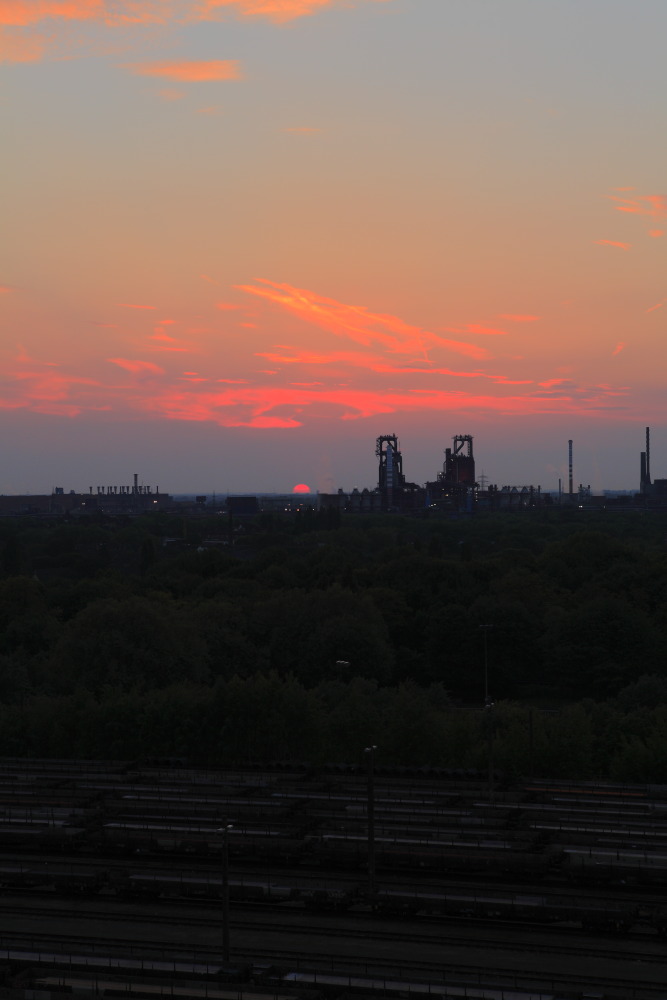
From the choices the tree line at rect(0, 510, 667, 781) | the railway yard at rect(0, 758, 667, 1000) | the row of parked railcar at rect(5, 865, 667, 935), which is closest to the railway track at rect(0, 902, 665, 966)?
the railway yard at rect(0, 758, 667, 1000)

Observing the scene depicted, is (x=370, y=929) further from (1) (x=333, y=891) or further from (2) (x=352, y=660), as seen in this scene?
(2) (x=352, y=660)

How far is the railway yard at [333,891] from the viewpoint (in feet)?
74.9

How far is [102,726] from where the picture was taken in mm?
54656

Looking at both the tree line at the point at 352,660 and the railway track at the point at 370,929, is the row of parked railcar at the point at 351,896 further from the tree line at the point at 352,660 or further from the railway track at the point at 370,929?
the tree line at the point at 352,660

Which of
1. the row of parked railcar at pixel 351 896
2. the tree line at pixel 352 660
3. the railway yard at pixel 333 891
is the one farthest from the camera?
the tree line at pixel 352 660

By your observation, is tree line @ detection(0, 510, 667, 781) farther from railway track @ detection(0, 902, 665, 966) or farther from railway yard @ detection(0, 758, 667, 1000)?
railway track @ detection(0, 902, 665, 966)

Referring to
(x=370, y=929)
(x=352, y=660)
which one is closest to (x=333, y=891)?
(x=370, y=929)

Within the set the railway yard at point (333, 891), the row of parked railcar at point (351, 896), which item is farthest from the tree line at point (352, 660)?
the row of parked railcar at point (351, 896)

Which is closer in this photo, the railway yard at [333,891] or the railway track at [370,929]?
the railway yard at [333,891]

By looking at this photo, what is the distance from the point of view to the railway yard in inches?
899

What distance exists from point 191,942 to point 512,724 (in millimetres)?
27102

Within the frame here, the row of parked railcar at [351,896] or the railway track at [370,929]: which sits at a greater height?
the row of parked railcar at [351,896]

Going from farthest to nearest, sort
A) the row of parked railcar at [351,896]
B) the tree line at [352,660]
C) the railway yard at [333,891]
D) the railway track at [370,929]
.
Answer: the tree line at [352,660] < the row of parked railcar at [351,896] < the railway track at [370,929] < the railway yard at [333,891]

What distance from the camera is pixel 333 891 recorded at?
95.9ft
